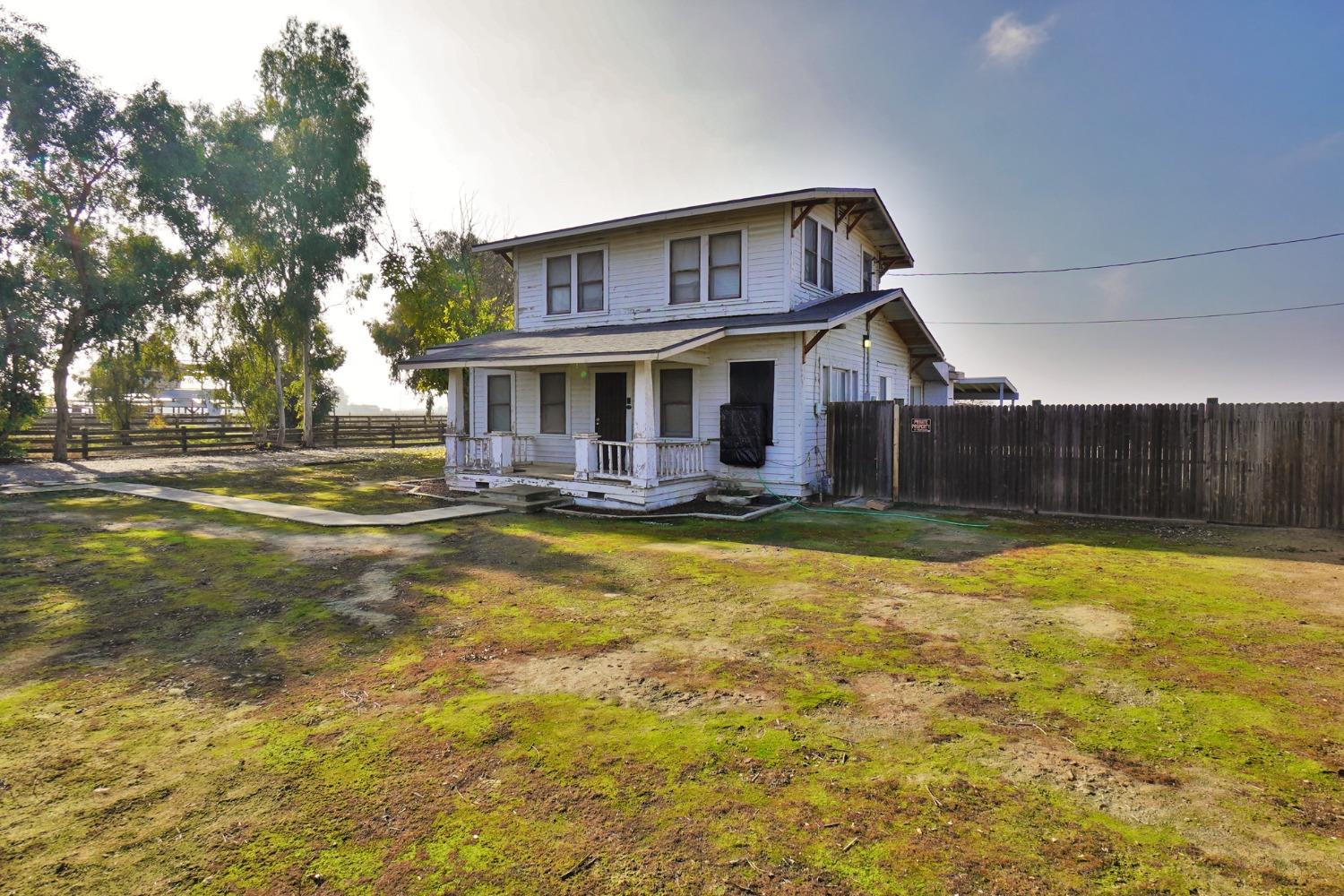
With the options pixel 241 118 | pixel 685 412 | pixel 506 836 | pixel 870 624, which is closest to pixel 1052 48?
pixel 685 412

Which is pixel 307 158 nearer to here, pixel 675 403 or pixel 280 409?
pixel 280 409

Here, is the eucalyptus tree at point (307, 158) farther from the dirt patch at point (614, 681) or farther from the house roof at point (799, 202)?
the dirt patch at point (614, 681)

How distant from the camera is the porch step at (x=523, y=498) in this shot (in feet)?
45.4

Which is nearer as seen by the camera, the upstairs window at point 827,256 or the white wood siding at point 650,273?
the white wood siding at point 650,273

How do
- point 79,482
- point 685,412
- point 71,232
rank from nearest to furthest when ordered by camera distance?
point 685,412 < point 79,482 < point 71,232

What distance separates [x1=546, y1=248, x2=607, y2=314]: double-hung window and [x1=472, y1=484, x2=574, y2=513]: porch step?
562 centimetres

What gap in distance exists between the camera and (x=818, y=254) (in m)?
16.0

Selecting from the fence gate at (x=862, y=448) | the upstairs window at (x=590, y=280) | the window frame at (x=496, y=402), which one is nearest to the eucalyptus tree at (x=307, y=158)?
the window frame at (x=496, y=402)

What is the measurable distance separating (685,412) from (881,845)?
12.9 metres

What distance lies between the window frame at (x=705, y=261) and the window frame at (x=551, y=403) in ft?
11.6

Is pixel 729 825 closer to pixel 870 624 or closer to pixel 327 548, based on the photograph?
pixel 870 624

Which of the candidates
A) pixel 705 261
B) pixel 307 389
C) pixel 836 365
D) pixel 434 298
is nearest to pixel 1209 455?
pixel 836 365

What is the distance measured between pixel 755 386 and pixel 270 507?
10702mm

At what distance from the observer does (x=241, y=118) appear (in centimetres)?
2731
